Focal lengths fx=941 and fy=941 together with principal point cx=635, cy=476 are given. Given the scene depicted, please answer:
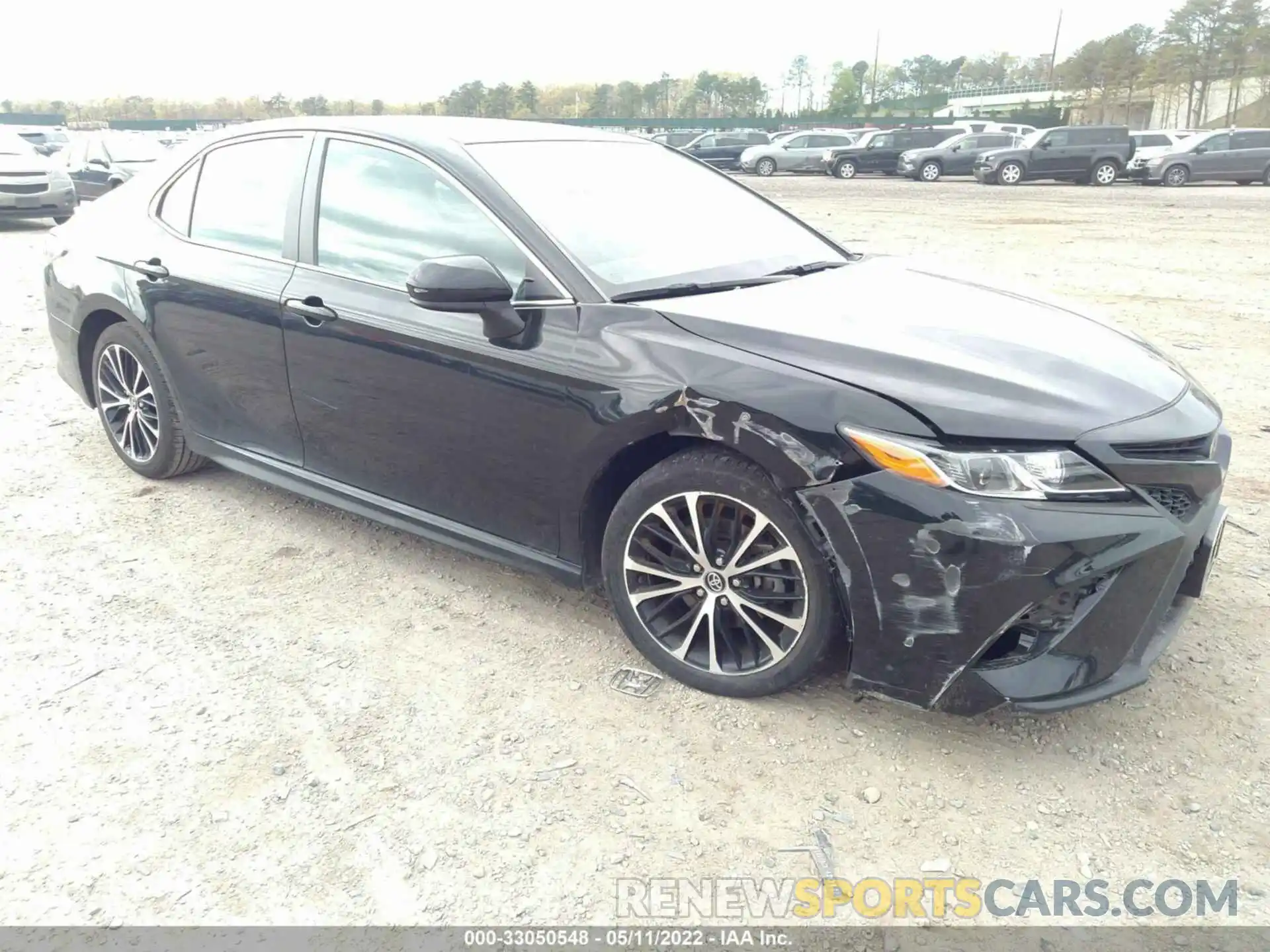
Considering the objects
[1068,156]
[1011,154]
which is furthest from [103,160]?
[1068,156]

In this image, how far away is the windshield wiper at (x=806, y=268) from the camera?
338cm

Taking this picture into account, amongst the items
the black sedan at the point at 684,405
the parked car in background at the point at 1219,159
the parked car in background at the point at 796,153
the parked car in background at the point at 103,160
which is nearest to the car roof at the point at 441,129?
the black sedan at the point at 684,405

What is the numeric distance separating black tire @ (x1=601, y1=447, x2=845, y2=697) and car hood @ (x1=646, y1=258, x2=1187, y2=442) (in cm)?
38

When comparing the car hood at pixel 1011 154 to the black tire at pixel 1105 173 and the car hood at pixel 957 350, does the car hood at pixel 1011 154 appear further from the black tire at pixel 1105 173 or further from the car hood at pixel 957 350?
the car hood at pixel 957 350

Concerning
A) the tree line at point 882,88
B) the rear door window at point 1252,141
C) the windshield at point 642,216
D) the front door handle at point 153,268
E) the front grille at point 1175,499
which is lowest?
the front grille at point 1175,499

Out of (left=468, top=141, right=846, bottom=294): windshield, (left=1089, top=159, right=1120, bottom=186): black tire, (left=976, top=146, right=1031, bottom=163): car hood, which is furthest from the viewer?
(left=976, top=146, right=1031, bottom=163): car hood

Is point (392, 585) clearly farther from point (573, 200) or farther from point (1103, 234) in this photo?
point (1103, 234)

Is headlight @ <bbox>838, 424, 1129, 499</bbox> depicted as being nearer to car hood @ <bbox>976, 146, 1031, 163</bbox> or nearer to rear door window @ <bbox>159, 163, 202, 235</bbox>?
rear door window @ <bbox>159, 163, 202, 235</bbox>

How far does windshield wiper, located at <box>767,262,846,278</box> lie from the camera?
3.38 meters

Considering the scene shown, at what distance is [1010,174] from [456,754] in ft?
88.8

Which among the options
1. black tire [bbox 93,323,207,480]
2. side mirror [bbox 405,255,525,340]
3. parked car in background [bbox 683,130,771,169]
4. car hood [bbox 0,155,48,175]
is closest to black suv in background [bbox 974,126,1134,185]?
parked car in background [bbox 683,130,771,169]

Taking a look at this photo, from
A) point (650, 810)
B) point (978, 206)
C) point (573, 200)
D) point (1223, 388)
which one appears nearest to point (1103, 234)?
point (978, 206)

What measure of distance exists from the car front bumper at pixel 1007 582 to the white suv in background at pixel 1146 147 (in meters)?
27.0

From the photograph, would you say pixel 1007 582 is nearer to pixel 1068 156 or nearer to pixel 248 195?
pixel 248 195
